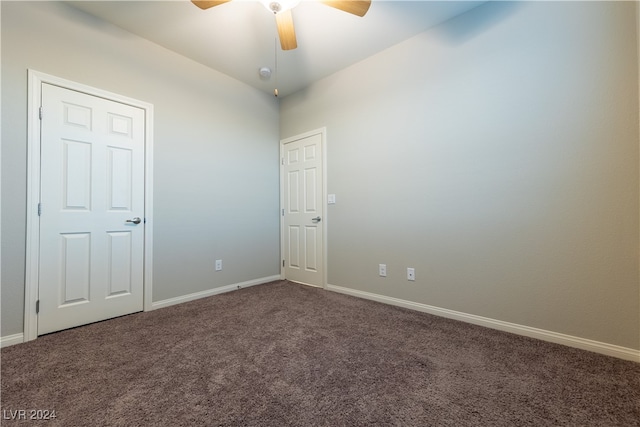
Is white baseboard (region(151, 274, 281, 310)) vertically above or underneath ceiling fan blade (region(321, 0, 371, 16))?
underneath

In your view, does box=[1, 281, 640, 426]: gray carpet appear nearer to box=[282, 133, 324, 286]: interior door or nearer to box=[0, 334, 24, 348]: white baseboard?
box=[0, 334, 24, 348]: white baseboard

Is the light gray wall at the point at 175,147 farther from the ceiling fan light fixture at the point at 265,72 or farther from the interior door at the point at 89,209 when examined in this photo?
the ceiling fan light fixture at the point at 265,72

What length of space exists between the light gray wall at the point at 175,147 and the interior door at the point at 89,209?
135mm

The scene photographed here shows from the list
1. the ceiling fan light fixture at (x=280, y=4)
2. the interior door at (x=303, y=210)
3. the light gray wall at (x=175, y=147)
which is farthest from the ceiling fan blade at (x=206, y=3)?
the interior door at (x=303, y=210)

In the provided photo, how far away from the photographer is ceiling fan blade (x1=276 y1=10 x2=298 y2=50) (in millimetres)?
1873

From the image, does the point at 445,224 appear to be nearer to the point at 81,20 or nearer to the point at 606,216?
the point at 606,216

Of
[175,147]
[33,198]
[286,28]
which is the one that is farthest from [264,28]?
[33,198]

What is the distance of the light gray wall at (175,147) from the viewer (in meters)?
1.86

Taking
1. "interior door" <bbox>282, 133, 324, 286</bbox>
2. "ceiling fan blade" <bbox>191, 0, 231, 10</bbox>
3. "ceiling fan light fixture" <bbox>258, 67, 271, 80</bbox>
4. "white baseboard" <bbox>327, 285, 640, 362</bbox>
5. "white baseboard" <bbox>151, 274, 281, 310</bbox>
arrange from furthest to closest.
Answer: "interior door" <bbox>282, 133, 324, 286</bbox> → "ceiling fan light fixture" <bbox>258, 67, 271, 80</bbox> → "white baseboard" <bbox>151, 274, 281, 310</bbox> → "ceiling fan blade" <bbox>191, 0, 231, 10</bbox> → "white baseboard" <bbox>327, 285, 640, 362</bbox>

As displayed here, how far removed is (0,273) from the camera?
179cm

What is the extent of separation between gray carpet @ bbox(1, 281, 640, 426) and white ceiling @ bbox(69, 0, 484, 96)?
2.65m

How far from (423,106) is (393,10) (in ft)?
2.74

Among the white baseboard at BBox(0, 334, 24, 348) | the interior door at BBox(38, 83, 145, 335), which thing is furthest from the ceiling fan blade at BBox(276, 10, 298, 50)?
the white baseboard at BBox(0, 334, 24, 348)

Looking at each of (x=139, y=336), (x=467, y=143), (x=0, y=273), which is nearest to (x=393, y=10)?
(x=467, y=143)
